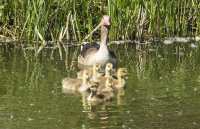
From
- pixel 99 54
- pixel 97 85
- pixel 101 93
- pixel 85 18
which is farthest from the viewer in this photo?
pixel 85 18

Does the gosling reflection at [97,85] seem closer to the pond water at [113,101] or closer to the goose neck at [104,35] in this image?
the pond water at [113,101]

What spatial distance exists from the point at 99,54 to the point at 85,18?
2.47 meters

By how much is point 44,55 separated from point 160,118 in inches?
202

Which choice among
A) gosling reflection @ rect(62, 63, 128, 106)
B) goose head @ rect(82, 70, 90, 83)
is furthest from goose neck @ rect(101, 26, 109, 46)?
goose head @ rect(82, 70, 90, 83)

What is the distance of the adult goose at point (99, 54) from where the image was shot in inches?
496

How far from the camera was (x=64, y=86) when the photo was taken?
10469 millimetres

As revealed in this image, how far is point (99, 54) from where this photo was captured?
42.0 ft

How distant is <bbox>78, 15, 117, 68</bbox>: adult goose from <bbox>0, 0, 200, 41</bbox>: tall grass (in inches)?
45.1

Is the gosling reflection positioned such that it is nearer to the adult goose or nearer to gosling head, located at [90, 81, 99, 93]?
gosling head, located at [90, 81, 99, 93]

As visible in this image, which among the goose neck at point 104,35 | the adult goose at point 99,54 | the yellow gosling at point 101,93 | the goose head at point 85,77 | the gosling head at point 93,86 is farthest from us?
the goose neck at point 104,35

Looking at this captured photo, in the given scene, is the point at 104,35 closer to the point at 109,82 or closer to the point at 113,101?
the point at 109,82

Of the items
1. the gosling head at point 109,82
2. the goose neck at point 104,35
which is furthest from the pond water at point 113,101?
the goose neck at point 104,35

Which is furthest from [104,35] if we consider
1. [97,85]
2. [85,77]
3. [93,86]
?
[93,86]

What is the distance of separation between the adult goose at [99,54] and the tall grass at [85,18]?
45.1 inches
